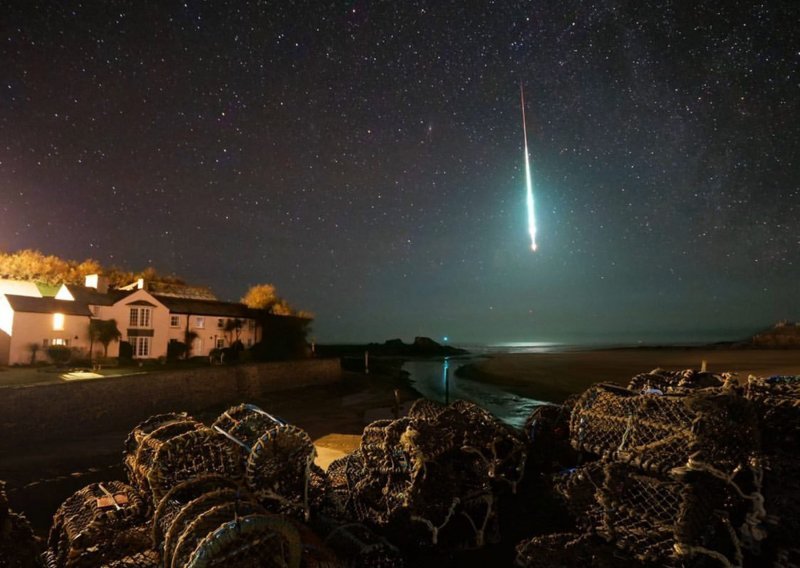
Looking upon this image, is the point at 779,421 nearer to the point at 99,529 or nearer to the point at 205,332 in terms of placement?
the point at 99,529

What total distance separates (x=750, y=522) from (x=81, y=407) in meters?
19.4

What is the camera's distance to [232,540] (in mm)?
3326

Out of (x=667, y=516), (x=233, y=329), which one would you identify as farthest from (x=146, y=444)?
(x=233, y=329)

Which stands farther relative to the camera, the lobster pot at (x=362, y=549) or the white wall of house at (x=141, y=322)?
the white wall of house at (x=141, y=322)

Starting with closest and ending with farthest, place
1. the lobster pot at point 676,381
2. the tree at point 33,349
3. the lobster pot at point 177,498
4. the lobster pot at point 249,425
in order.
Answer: the lobster pot at point 177,498
the lobster pot at point 676,381
the lobster pot at point 249,425
the tree at point 33,349

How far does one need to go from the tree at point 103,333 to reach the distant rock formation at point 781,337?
70.1 meters

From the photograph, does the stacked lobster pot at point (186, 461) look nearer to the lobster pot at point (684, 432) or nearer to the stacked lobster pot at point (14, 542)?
the stacked lobster pot at point (14, 542)

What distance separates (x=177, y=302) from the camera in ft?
112

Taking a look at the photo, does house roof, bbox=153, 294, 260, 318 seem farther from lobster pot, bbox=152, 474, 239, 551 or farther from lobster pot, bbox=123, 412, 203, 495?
lobster pot, bbox=152, 474, 239, 551

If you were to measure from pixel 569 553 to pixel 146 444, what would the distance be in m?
4.92

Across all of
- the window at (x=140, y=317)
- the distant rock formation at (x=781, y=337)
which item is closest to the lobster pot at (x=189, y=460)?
the window at (x=140, y=317)

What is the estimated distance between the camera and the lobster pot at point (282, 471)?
488 centimetres

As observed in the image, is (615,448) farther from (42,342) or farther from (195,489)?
(42,342)

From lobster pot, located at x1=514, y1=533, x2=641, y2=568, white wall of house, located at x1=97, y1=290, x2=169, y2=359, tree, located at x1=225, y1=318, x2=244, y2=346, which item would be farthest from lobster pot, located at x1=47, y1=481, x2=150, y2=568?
tree, located at x1=225, y1=318, x2=244, y2=346
